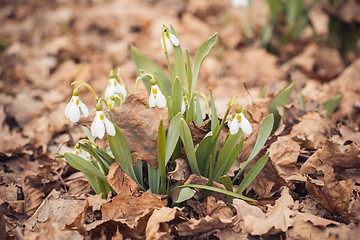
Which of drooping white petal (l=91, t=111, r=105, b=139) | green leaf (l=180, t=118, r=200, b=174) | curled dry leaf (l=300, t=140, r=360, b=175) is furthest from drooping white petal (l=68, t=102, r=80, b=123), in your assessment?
curled dry leaf (l=300, t=140, r=360, b=175)

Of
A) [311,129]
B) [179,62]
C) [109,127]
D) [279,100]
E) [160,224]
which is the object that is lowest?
[160,224]

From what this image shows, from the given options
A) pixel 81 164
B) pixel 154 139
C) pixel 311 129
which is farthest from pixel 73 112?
pixel 311 129

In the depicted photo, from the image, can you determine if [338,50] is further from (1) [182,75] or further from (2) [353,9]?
(1) [182,75]

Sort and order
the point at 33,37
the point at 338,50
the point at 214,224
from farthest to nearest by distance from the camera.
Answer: the point at 33,37 < the point at 338,50 < the point at 214,224

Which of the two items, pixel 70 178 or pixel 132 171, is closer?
pixel 132 171

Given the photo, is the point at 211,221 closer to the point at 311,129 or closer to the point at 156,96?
the point at 156,96

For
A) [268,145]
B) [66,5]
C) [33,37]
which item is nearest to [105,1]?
[66,5]

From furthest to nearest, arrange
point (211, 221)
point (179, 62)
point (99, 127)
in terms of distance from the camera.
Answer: point (179, 62) → point (211, 221) → point (99, 127)

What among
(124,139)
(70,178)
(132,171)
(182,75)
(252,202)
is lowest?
(70,178)
